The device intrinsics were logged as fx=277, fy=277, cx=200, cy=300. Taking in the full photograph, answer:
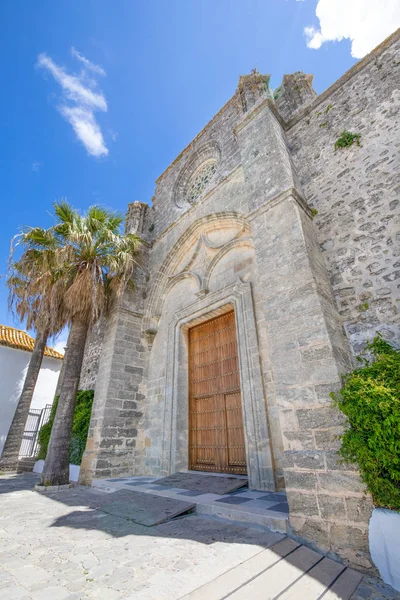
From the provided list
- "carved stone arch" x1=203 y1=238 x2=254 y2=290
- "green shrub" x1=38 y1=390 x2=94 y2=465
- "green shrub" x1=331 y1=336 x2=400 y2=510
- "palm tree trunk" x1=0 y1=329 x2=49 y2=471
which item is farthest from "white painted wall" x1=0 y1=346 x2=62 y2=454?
"green shrub" x1=331 y1=336 x2=400 y2=510

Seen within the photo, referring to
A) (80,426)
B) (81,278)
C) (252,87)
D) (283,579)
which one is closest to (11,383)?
(80,426)

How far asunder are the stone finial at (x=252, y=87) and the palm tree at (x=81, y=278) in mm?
4424

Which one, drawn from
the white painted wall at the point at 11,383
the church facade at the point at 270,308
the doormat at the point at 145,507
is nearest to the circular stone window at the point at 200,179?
the church facade at the point at 270,308

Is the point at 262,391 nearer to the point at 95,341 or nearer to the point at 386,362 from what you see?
the point at 386,362

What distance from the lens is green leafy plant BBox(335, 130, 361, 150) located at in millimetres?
4715

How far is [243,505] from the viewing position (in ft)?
10.2

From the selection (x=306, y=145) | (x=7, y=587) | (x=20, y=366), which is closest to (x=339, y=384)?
(x=7, y=587)

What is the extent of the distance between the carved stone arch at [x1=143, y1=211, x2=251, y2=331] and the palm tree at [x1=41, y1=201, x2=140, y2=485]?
0.88 metres

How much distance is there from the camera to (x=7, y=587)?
Answer: 70.8 inches

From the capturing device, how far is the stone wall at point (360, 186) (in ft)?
11.9

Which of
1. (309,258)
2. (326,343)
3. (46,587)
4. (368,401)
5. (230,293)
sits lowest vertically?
(46,587)

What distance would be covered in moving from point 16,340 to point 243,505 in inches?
563

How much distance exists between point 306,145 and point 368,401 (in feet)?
16.9

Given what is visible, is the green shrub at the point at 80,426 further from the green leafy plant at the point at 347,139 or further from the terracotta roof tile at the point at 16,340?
the green leafy plant at the point at 347,139
